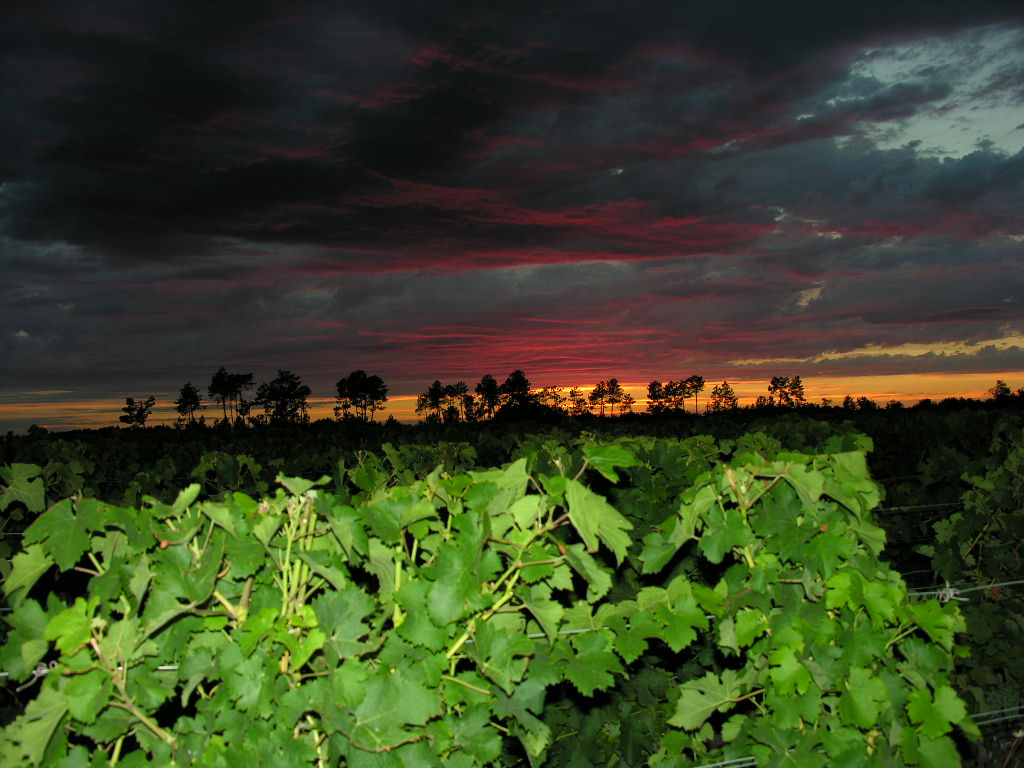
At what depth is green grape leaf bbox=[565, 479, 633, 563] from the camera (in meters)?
2.18

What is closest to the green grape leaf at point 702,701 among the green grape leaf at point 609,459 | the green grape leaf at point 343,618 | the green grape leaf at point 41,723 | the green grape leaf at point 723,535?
the green grape leaf at point 723,535

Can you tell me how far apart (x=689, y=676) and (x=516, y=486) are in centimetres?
326

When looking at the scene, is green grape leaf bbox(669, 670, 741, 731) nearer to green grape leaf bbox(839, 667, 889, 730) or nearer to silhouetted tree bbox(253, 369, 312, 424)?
green grape leaf bbox(839, 667, 889, 730)

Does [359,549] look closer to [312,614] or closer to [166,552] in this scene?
[312,614]

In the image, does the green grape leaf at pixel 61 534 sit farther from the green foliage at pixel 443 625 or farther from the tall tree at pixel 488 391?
the tall tree at pixel 488 391

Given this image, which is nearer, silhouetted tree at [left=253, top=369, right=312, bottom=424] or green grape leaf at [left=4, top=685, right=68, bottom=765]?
green grape leaf at [left=4, top=685, right=68, bottom=765]

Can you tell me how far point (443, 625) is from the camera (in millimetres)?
2023

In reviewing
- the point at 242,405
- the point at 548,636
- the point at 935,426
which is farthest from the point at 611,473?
the point at 242,405

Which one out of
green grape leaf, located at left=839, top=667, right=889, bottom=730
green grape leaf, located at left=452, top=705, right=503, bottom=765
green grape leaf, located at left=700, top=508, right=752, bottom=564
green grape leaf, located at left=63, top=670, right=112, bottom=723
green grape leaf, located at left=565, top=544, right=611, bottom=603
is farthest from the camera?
green grape leaf, located at left=700, top=508, right=752, bottom=564

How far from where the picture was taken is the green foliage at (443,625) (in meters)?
2.03

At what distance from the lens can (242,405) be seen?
72.9m

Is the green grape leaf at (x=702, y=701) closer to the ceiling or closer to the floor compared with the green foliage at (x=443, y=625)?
closer to the floor

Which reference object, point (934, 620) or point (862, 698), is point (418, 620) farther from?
point (934, 620)

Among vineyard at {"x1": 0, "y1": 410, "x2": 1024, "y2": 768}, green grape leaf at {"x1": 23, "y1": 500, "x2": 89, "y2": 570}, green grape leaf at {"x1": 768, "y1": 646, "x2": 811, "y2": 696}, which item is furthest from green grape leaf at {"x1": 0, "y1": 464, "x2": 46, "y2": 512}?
green grape leaf at {"x1": 768, "y1": 646, "x2": 811, "y2": 696}
